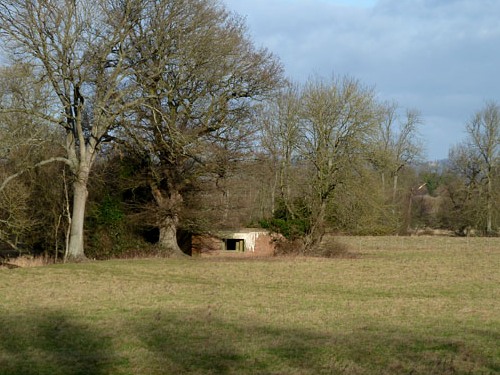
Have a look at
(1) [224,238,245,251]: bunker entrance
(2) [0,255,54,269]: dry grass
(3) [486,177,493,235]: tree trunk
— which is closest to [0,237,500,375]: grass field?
(2) [0,255,54,269]: dry grass

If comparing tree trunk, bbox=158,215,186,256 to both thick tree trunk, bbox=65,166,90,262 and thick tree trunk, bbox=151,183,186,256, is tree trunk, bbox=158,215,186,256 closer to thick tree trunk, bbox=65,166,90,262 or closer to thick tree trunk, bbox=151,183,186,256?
thick tree trunk, bbox=151,183,186,256

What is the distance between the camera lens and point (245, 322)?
13008mm

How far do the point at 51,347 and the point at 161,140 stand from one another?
70.2 ft

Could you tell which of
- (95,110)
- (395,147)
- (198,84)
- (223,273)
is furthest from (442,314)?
(395,147)

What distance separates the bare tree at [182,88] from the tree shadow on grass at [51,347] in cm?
1741

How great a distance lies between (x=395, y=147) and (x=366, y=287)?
56522mm

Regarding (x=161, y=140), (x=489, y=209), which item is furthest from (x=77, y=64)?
(x=489, y=209)

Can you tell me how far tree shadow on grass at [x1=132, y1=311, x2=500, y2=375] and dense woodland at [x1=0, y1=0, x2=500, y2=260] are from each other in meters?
17.8

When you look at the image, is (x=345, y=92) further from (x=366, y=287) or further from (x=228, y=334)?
(x=228, y=334)

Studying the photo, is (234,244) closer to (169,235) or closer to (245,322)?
(169,235)

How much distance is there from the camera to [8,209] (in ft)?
95.7

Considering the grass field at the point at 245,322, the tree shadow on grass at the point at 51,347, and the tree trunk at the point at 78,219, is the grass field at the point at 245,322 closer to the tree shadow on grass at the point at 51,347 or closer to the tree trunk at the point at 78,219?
the tree shadow on grass at the point at 51,347

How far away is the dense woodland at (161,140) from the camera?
28562 mm

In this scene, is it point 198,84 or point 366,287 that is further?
point 198,84
